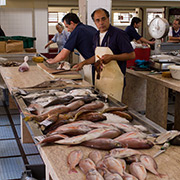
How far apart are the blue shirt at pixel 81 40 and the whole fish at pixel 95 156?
272cm

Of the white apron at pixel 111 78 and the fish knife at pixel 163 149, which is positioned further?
the white apron at pixel 111 78

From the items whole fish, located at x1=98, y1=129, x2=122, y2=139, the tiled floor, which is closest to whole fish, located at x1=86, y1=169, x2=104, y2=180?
whole fish, located at x1=98, y1=129, x2=122, y2=139

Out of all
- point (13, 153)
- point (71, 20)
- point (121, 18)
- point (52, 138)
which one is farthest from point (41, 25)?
point (52, 138)

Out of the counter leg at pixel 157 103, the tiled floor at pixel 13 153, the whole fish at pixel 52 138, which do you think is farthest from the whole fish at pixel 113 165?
the counter leg at pixel 157 103

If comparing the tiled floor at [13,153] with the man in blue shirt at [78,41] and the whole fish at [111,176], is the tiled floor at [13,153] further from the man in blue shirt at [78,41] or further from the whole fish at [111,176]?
the whole fish at [111,176]

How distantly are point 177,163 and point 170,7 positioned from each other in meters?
14.5

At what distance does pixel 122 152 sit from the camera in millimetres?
1661

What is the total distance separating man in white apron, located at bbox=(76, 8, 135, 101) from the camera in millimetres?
3672

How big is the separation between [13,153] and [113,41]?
1.84m

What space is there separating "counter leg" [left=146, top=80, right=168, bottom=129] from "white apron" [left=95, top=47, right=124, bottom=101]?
27.0 inches

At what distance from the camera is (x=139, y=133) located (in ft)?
6.30

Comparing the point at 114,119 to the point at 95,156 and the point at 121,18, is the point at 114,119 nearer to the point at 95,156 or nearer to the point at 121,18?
the point at 95,156

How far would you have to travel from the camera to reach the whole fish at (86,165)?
152cm

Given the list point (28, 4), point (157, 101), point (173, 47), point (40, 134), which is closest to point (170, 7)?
point (28, 4)
